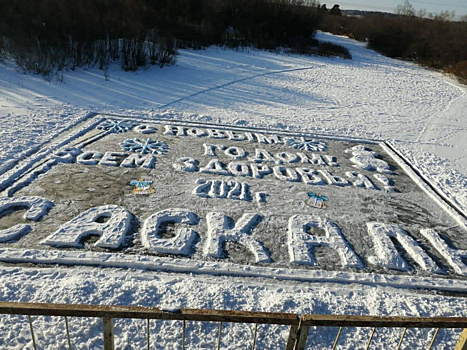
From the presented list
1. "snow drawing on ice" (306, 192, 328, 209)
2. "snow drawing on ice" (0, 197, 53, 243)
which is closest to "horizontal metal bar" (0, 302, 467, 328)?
"snow drawing on ice" (0, 197, 53, 243)

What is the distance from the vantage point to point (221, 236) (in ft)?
13.1

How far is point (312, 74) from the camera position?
15.2 m

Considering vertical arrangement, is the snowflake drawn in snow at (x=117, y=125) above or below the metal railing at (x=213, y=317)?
below

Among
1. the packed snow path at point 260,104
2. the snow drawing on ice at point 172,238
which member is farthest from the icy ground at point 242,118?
the snow drawing on ice at point 172,238

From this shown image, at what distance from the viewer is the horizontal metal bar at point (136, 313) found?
1.78m

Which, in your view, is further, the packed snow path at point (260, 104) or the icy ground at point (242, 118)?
the packed snow path at point (260, 104)

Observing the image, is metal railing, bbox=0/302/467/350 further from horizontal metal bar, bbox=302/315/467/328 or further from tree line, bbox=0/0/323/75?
tree line, bbox=0/0/323/75

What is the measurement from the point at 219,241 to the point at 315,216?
1.44 metres

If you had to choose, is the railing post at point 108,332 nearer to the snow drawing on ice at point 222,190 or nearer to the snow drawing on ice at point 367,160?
the snow drawing on ice at point 222,190

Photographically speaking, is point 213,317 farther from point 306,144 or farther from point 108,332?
point 306,144

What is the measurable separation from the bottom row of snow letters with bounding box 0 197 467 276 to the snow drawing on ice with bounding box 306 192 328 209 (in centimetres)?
38

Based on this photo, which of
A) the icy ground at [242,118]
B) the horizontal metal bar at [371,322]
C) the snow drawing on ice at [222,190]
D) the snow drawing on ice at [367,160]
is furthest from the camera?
the snow drawing on ice at [367,160]

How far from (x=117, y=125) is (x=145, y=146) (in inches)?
51.8

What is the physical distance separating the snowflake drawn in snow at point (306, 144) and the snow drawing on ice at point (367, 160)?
535 mm
